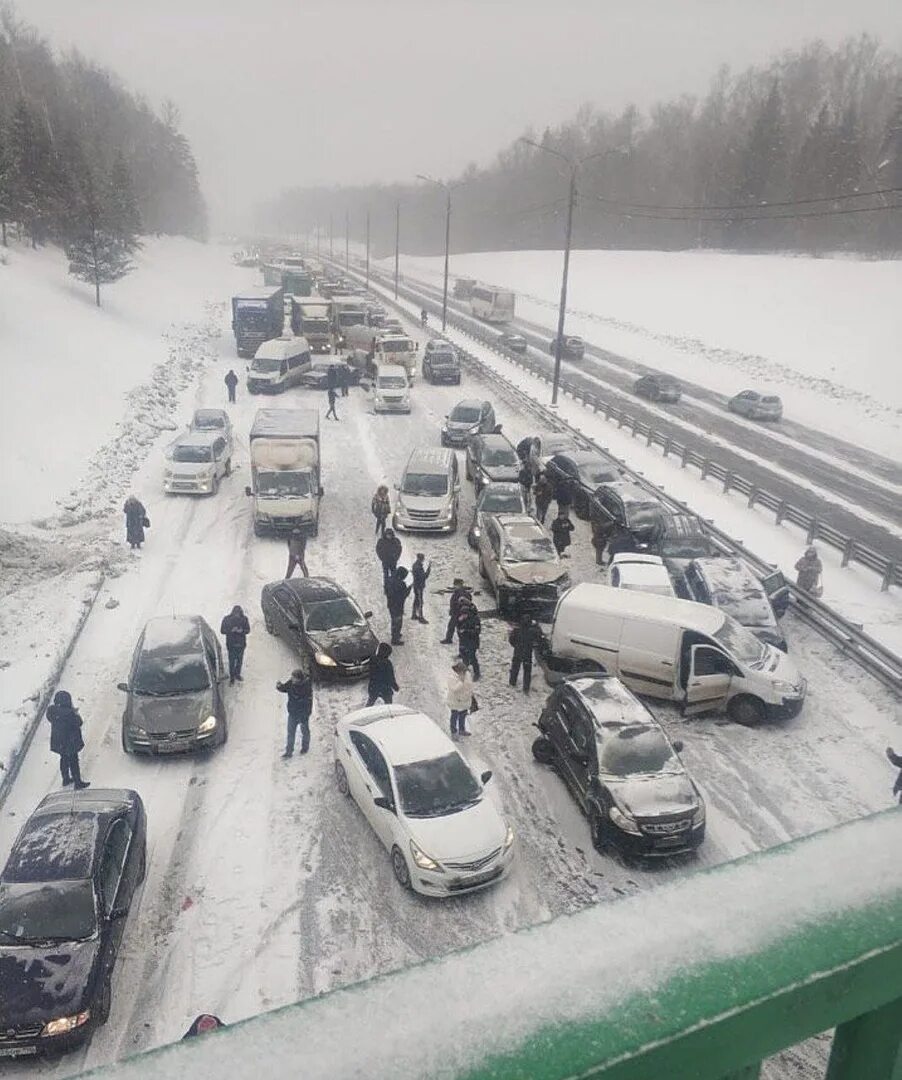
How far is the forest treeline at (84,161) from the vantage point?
5503 centimetres

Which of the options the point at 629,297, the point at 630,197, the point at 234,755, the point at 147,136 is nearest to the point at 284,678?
the point at 234,755

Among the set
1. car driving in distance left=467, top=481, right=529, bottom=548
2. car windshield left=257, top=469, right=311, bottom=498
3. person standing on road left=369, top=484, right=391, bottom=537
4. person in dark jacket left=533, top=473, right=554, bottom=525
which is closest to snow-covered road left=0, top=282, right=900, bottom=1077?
person standing on road left=369, top=484, right=391, bottom=537

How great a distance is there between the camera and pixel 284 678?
15961mm

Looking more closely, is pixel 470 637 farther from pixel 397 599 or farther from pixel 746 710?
pixel 746 710

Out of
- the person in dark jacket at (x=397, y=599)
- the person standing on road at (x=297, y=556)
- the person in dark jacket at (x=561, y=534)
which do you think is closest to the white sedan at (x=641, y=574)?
the person in dark jacket at (x=561, y=534)

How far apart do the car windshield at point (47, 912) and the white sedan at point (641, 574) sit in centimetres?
1145

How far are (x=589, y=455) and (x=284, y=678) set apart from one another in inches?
542

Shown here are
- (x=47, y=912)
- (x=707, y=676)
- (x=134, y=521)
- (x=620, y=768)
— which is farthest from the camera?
(x=134, y=521)

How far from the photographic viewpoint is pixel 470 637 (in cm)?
1536

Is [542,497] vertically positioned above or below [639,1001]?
below

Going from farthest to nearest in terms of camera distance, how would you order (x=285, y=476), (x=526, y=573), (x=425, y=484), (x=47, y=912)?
(x=425, y=484) < (x=285, y=476) < (x=526, y=573) < (x=47, y=912)

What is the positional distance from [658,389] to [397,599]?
2994 centimetres

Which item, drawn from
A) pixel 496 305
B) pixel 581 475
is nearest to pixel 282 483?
pixel 581 475

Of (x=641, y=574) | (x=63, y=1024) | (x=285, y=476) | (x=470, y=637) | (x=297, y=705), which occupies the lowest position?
(x=63, y=1024)
